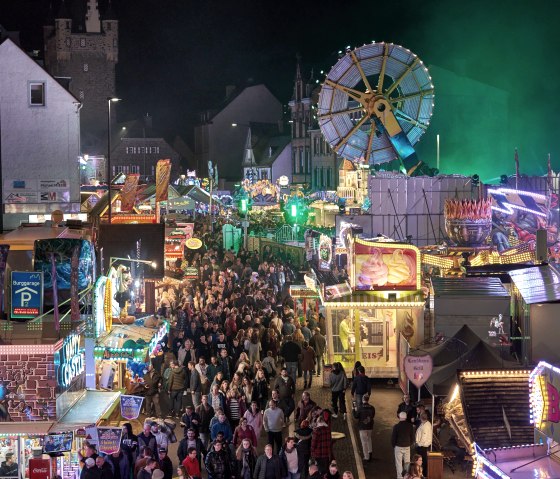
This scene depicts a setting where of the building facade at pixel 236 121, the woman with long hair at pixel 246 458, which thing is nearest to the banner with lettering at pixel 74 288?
the woman with long hair at pixel 246 458

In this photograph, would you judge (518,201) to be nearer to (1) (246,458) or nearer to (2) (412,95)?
(2) (412,95)

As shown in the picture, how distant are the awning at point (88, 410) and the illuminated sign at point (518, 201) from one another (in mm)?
19438

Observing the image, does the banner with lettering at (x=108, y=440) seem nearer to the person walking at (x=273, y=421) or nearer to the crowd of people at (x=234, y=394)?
the crowd of people at (x=234, y=394)

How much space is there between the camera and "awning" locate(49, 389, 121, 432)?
15.7 meters

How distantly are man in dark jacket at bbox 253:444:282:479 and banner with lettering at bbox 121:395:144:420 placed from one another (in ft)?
9.24

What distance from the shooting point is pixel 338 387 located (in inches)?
808

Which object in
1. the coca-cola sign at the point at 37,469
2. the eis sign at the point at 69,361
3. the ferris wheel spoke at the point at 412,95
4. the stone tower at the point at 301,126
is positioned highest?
the stone tower at the point at 301,126

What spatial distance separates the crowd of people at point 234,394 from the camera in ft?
50.0

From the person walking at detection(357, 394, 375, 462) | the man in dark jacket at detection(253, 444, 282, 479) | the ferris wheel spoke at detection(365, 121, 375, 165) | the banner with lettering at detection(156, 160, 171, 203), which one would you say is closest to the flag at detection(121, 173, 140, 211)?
the banner with lettering at detection(156, 160, 171, 203)

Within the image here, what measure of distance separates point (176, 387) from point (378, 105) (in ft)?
50.5

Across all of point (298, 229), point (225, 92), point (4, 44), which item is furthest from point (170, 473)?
point (225, 92)

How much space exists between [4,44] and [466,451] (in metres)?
26.9

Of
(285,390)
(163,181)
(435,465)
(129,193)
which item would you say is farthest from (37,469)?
(163,181)

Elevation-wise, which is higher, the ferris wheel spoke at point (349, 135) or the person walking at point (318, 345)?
the ferris wheel spoke at point (349, 135)
